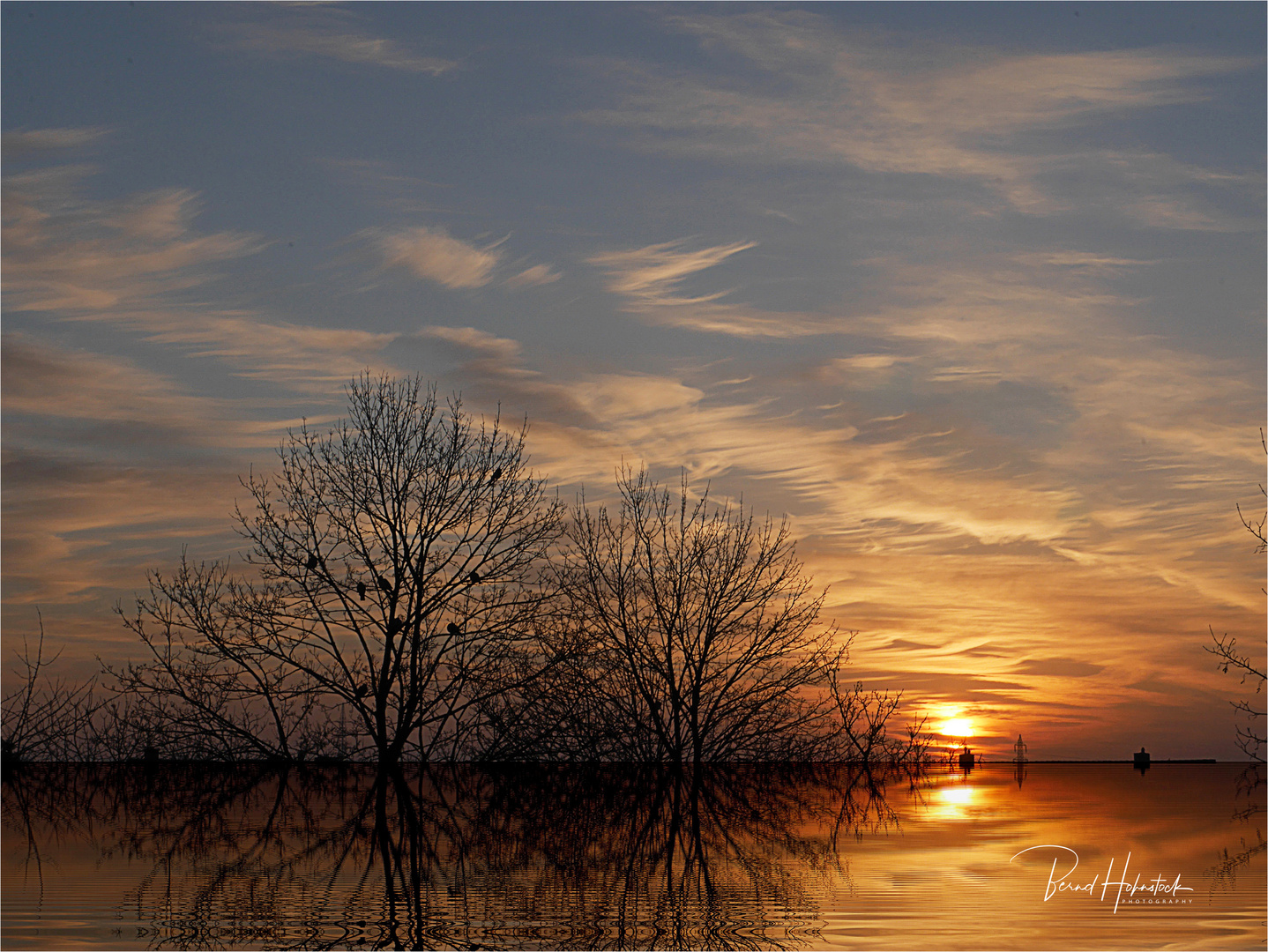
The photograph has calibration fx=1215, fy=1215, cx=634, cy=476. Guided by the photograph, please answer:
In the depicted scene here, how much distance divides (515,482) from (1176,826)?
13.0 m

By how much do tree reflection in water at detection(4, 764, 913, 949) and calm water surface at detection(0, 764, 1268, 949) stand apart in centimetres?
4

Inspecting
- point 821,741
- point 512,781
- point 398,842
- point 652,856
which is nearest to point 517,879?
point 652,856

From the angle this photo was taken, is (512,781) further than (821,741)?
No

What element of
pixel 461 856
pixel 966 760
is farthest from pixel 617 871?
pixel 966 760

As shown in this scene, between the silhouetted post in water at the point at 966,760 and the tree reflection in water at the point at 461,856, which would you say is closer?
the tree reflection in water at the point at 461,856

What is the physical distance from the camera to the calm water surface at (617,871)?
307 inches

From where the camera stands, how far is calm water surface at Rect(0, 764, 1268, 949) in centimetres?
780

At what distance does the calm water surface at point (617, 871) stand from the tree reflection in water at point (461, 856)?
0.04 meters

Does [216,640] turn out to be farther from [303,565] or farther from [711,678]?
[711,678]

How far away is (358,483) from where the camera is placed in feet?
76.1

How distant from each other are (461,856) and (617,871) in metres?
1.77

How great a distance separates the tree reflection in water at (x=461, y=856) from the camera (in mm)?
7875

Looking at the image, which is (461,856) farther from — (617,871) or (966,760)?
(966,760)

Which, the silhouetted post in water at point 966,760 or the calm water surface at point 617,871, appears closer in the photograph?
the calm water surface at point 617,871
